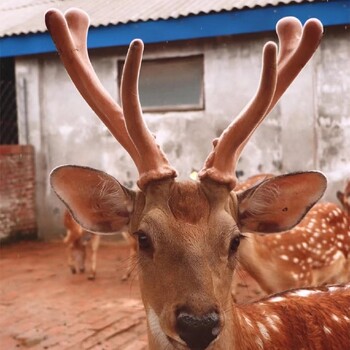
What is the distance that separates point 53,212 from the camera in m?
10.2

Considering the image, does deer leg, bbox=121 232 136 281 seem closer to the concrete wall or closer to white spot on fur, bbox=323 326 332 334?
white spot on fur, bbox=323 326 332 334

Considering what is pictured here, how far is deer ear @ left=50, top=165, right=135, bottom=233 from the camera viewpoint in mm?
2494

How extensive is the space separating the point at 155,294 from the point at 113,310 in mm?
→ 3692

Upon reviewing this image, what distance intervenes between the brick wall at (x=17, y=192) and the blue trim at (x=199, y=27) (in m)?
1.76

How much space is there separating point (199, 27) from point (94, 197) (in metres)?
6.32

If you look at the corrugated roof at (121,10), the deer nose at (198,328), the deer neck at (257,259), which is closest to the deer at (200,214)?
the deer nose at (198,328)

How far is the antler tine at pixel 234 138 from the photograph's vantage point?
239cm

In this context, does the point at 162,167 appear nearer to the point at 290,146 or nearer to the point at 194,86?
the point at 290,146

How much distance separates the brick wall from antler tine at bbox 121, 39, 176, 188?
7.85m

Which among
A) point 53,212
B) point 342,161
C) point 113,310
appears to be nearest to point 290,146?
point 342,161

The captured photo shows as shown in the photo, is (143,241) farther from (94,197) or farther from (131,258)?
(131,258)

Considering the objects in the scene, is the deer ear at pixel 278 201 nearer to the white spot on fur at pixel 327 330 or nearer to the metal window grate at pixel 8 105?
the white spot on fur at pixel 327 330

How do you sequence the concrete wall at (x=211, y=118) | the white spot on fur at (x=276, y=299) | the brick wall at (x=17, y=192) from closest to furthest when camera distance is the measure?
the white spot on fur at (x=276, y=299), the concrete wall at (x=211, y=118), the brick wall at (x=17, y=192)

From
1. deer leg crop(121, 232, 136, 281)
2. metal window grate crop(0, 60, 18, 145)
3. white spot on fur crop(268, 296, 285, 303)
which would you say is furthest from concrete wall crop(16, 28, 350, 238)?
white spot on fur crop(268, 296, 285, 303)
